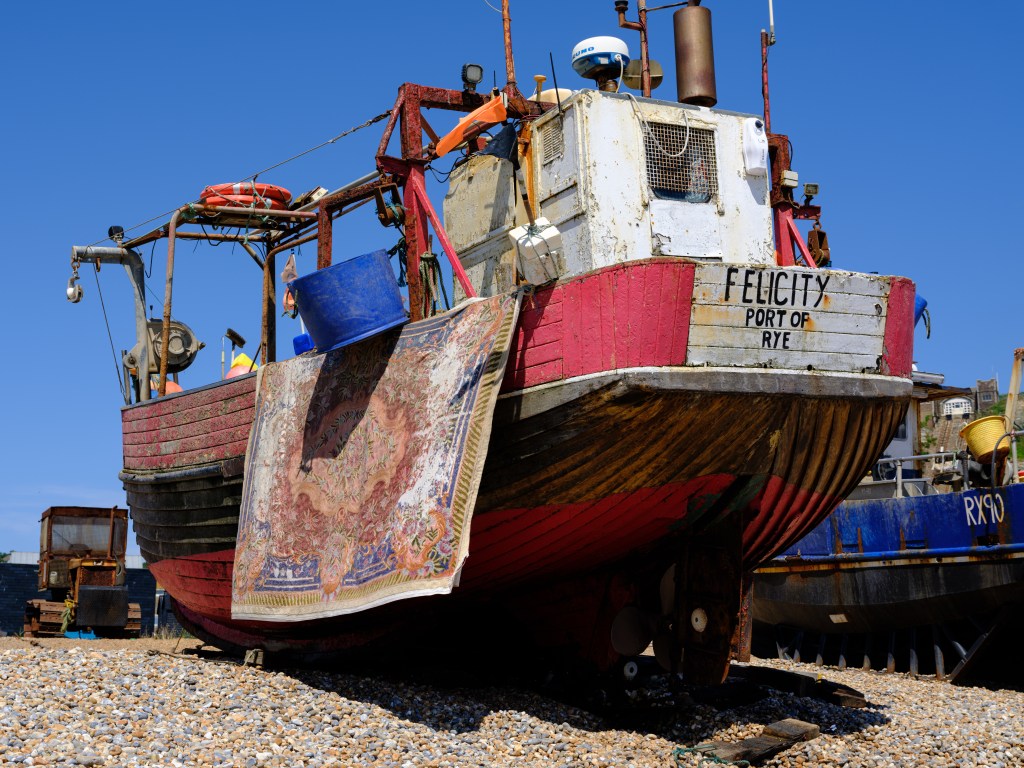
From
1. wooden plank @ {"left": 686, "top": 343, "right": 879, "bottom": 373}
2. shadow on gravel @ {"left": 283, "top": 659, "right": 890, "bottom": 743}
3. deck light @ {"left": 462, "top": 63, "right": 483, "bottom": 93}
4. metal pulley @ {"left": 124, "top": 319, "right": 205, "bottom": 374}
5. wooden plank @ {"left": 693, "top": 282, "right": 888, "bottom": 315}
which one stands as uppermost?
deck light @ {"left": 462, "top": 63, "right": 483, "bottom": 93}

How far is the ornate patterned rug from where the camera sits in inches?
318

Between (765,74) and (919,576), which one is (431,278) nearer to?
(765,74)

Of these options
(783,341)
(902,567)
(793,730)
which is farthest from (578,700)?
(902,567)

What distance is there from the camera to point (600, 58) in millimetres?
9977

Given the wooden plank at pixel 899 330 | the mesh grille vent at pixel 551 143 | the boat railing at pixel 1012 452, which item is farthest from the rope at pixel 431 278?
the boat railing at pixel 1012 452

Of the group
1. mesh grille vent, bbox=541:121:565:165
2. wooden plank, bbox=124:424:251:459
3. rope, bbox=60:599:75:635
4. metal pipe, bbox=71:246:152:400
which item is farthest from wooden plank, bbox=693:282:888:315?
rope, bbox=60:599:75:635

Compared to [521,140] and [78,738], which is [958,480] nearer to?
[521,140]

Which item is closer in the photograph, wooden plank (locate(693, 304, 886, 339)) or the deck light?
wooden plank (locate(693, 304, 886, 339))

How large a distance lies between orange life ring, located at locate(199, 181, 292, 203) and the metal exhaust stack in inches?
190

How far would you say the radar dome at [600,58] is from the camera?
9969mm

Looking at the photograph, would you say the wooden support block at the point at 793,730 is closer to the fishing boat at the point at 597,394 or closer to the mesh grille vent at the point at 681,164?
the fishing boat at the point at 597,394

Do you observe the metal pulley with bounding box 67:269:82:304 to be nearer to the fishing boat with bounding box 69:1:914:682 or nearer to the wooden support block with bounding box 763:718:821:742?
the fishing boat with bounding box 69:1:914:682

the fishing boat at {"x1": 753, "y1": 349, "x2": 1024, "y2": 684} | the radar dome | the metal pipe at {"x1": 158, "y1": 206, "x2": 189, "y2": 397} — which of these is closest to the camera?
the radar dome

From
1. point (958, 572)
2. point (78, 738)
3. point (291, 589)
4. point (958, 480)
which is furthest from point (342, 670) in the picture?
point (958, 480)
